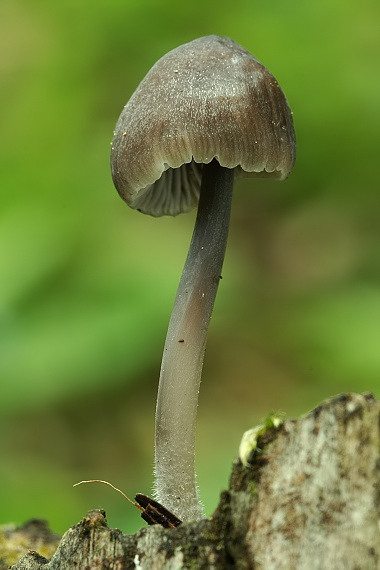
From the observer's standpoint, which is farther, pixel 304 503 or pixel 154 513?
pixel 154 513

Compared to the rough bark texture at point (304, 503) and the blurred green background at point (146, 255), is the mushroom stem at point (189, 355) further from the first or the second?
the blurred green background at point (146, 255)

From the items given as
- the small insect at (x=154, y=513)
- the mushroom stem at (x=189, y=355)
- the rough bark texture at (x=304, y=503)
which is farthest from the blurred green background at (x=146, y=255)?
the rough bark texture at (x=304, y=503)

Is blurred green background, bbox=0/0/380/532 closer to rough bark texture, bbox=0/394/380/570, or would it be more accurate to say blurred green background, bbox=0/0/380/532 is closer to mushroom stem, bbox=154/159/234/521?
mushroom stem, bbox=154/159/234/521

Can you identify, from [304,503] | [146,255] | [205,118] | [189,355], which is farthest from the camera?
[146,255]

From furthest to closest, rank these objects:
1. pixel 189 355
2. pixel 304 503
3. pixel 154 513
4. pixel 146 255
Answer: pixel 146 255, pixel 189 355, pixel 154 513, pixel 304 503

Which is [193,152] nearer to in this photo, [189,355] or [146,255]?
[189,355]

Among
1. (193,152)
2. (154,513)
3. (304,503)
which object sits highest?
(193,152)

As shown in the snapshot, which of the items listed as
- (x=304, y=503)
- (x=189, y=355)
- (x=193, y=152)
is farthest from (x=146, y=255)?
(x=304, y=503)

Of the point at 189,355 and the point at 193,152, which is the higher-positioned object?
the point at 193,152
